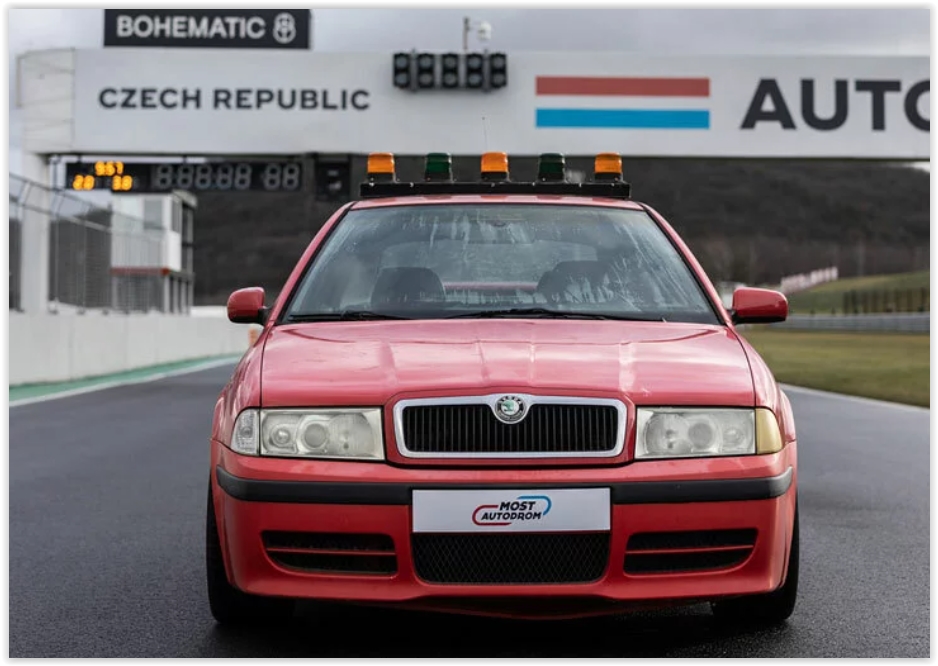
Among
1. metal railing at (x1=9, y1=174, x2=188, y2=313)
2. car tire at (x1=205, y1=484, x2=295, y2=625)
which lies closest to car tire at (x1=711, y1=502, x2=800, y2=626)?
car tire at (x1=205, y1=484, x2=295, y2=625)

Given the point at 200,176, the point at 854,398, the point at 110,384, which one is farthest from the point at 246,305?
the point at 200,176

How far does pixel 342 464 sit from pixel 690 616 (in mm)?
1280

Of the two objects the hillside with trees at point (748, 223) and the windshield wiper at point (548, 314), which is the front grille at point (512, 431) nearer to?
the windshield wiper at point (548, 314)

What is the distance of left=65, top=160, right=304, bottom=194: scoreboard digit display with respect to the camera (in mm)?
23438

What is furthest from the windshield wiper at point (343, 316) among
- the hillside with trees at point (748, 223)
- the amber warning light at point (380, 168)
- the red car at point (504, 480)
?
the hillside with trees at point (748, 223)

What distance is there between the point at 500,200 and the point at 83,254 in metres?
17.4

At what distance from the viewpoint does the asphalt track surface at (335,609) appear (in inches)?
143

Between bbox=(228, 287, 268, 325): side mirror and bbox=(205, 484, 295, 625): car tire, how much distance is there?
1021mm

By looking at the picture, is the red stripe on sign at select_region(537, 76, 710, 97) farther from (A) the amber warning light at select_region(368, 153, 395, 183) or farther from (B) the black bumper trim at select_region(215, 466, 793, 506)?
(B) the black bumper trim at select_region(215, 466, 793, 506)

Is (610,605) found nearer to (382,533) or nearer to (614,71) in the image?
(382,533)

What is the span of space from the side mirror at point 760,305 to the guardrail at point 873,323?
41726mm

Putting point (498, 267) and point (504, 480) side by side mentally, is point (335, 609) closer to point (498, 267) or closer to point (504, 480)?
point (504, 480)

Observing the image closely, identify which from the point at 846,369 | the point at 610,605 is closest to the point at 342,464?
the point at 610,605

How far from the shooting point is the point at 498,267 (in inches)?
189
